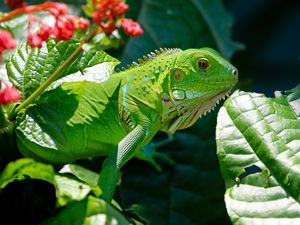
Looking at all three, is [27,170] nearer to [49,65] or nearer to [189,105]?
[49,65]

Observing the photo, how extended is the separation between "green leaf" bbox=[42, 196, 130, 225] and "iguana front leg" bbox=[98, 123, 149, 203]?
0.21m

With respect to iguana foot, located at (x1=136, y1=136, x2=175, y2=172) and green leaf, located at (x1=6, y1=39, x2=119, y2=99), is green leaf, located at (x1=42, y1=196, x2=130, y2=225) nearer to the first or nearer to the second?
green leaf, located at (x1=6, y1=39, x2=119, y2=99)

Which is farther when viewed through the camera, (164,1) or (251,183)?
(164,1)

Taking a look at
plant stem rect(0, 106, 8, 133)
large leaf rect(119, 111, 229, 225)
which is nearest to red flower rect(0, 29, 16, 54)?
plant stem rect(0, 106, 8, 133)

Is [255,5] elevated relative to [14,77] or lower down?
lower down

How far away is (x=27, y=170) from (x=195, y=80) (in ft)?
2.03

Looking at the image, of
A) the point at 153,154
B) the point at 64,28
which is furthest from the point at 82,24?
the point at 153,154

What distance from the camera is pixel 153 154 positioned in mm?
2760

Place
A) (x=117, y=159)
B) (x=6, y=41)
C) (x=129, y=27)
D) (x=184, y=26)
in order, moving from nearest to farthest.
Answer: (x=6, y=41)
(x=129, y=27)
(x=117, y=159)
(x=184, y=26)

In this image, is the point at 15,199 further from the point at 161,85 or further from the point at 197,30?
the point at 197,30

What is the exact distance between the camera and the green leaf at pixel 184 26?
316 centimetres

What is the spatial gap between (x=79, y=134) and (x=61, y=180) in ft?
0.70

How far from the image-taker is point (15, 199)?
80.9 inches

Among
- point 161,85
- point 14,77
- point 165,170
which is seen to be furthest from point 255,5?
point 14,77
